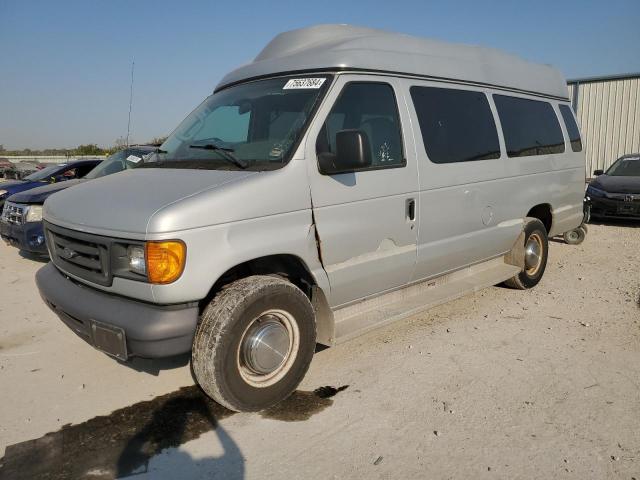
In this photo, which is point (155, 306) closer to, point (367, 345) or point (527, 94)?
point (367, 345)

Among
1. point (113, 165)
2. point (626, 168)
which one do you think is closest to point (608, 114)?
point (626, 168)

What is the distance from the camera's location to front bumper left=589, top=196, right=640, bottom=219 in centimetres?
1011

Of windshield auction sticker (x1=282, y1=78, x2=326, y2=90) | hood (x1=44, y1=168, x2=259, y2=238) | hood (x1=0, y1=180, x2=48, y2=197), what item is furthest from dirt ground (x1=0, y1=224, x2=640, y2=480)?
hood (x1=0, y1=180, x2=48, y2=197)

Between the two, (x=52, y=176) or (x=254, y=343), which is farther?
(x=52, y=176)

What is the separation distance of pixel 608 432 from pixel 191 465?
2497mm

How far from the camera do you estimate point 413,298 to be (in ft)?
14.8

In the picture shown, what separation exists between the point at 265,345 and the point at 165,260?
89 centimetres

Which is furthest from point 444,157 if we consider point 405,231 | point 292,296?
point 292,296

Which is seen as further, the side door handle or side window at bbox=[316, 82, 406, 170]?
the side door handle

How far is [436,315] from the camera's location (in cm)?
519

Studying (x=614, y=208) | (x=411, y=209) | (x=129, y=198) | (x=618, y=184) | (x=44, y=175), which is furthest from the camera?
(x=618, y=184)

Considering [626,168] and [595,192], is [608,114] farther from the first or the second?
[595,192]

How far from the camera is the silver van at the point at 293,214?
296cm

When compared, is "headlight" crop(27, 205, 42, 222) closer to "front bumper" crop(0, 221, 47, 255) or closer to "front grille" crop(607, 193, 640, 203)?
"front bumper" crop(0, 221, 47, 255)
